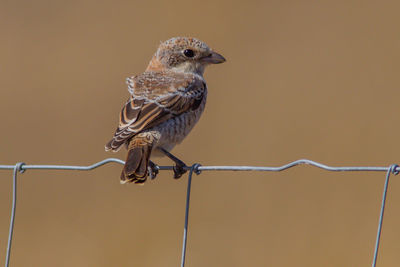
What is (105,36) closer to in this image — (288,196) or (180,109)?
(288,196)

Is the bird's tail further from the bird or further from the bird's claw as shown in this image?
the bird's claw

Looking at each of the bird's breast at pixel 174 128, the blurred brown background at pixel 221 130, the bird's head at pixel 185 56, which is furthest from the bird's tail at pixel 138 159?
the blurred brown background at pixel 221 130

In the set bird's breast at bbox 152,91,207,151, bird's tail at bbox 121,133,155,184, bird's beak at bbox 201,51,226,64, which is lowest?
bird's tail at bbox 121,133,155,184

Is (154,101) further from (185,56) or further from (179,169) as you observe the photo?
(185,56)

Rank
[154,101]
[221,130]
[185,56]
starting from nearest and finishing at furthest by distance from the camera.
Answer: [154,101]
[185,56]
[221,130]

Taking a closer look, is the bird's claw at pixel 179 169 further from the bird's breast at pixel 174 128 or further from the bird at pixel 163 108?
the bird's breast at pixel 174 128

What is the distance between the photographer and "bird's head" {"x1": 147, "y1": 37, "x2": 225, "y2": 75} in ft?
18.3

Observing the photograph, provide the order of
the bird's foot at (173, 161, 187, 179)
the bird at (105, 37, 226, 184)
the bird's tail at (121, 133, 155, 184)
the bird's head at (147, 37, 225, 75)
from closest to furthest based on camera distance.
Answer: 1. the bird's tail at (121, 133, 155, 184)
2. the bird at (105, 37, 226, 184)
3. the bird's foot at (173, 161, 187, 179)
4. the bird's head at (147, 37, 225, 75)

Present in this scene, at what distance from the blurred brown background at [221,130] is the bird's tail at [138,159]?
2776 mm

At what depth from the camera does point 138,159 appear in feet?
13.8

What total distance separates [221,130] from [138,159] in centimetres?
Answer: 457

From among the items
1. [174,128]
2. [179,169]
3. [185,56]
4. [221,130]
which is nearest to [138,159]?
[179,169]

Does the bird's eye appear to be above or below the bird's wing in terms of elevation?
above

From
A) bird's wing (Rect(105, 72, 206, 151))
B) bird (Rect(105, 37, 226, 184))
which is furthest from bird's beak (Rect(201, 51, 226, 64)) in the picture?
bird's wing (Rect(105, 72, 206, 151))
